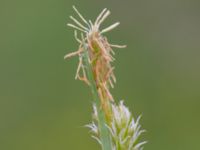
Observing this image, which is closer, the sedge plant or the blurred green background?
the sedge plant

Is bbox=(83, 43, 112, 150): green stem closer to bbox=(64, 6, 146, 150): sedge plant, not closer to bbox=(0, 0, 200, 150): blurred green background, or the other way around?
bbox=(64, 6, 146, 150): sedge plant

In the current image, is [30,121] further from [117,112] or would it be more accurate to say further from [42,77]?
[117,112]

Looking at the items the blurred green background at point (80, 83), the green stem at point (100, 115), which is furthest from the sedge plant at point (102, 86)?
the blurred green background at point (80, 83)

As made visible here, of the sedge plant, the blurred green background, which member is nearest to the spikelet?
the sedge plant

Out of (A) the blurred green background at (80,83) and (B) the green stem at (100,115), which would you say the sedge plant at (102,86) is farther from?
(A) the blurred green background at (80,83)

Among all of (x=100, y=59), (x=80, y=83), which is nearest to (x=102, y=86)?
(x=100, y=59)
